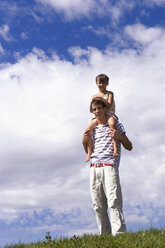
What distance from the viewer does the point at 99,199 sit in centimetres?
841

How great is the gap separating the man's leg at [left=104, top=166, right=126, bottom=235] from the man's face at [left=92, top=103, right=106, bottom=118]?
1226 millimetres

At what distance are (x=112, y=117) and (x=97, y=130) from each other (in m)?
0.47

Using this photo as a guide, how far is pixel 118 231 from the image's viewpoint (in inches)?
316

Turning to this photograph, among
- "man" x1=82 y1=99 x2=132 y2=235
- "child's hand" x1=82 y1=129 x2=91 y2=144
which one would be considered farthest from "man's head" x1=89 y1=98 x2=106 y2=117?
"child's hand" x1=82 y1=129 x2=91 y2=144

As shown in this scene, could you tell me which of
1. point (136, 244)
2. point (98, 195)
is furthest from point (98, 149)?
point (136, 244)

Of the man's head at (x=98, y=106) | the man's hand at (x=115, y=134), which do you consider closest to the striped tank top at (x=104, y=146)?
the man's hand at (x=115, y=134)

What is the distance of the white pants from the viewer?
8.10 m

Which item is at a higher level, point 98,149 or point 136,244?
point 98,149

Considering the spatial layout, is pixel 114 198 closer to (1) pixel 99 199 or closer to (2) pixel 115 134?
(1) pixel 99 199

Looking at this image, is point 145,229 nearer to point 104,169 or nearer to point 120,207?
point 120,207

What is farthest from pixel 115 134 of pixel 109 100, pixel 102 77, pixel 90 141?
pixel 102 77

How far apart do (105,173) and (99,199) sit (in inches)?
24.7

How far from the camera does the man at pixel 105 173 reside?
8133 mm

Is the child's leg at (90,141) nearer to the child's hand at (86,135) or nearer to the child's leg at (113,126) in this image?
the child's hand at (86,135)
